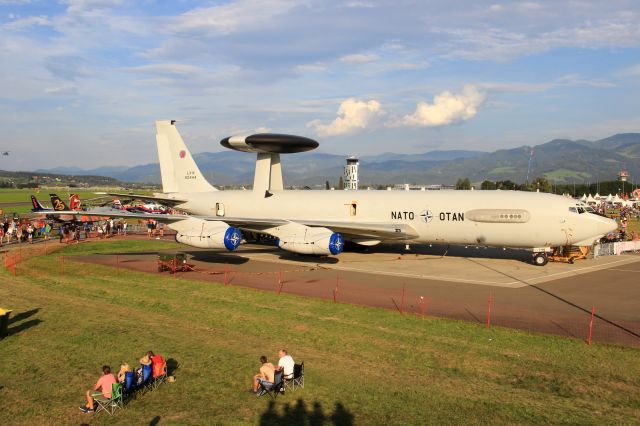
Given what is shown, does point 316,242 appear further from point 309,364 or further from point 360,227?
point 309,364

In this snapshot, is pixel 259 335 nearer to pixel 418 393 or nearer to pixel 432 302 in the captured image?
pixel 418 393

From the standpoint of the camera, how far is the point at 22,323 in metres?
18.6

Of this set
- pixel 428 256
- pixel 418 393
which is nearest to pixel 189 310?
pixel 418 393

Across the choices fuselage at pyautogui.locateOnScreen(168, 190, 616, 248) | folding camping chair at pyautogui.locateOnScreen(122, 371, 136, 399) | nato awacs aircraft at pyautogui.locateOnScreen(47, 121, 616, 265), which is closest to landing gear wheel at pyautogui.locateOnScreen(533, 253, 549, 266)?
nato awacs aircraft at pyautogui.locateOnScreen(47, 121, 616, 265)

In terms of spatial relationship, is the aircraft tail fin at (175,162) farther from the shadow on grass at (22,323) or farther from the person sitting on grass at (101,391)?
the person sitting on grass at (101,391)

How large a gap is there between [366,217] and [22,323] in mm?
22557

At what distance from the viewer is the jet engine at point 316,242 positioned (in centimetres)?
3059

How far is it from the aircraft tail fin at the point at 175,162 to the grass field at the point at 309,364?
20.5 metres

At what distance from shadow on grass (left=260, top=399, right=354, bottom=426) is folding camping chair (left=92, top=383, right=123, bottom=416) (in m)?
3.58

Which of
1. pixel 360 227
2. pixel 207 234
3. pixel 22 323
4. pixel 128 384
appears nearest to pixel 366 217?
pixel 360 227

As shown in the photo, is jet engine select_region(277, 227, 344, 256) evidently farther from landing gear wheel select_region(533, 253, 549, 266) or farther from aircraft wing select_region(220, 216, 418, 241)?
landing gear wheel select_region(533, 253, 549, 266)

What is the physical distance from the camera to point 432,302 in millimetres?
Result: 21266

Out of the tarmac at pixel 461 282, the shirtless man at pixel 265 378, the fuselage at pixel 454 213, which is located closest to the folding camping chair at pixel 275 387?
the shirtless man at pixel 265 378

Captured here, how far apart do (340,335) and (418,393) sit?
493 cm
